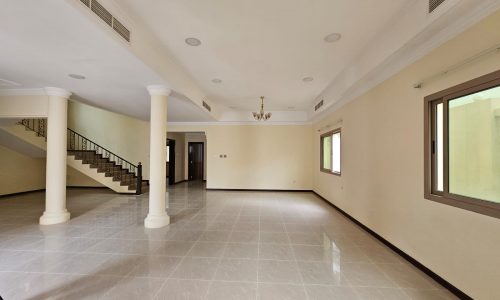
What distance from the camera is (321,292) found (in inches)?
88.7

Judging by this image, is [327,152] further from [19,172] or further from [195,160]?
[19,172]

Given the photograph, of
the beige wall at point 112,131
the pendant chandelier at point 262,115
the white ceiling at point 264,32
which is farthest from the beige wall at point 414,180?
the beige wall at point 112,131

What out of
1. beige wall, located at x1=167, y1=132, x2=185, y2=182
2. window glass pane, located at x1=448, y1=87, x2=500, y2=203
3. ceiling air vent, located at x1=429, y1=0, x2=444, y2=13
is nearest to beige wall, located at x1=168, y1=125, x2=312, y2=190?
beige wall, located at x1=167, y1=132, x2=185, y2=182

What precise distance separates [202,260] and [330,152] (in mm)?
5013

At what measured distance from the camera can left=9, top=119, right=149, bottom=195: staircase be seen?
725cm

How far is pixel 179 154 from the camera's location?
10680mm

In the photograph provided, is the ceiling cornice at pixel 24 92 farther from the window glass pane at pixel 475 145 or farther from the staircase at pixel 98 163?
the window glass pane at pixel 475 145

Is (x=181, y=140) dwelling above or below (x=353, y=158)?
above

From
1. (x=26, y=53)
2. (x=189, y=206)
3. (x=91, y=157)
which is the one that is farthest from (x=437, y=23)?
(x=91, y=157)

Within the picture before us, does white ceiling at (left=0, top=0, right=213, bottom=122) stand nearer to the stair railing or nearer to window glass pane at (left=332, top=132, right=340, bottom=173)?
the stair railing

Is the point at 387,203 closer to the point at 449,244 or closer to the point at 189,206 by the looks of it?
the point at 449,244

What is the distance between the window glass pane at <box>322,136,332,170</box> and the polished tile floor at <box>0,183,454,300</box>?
218 centimetres

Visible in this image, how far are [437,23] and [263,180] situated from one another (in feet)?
22.5

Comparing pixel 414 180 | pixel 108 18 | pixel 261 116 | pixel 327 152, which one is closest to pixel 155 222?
pixel 108 18
